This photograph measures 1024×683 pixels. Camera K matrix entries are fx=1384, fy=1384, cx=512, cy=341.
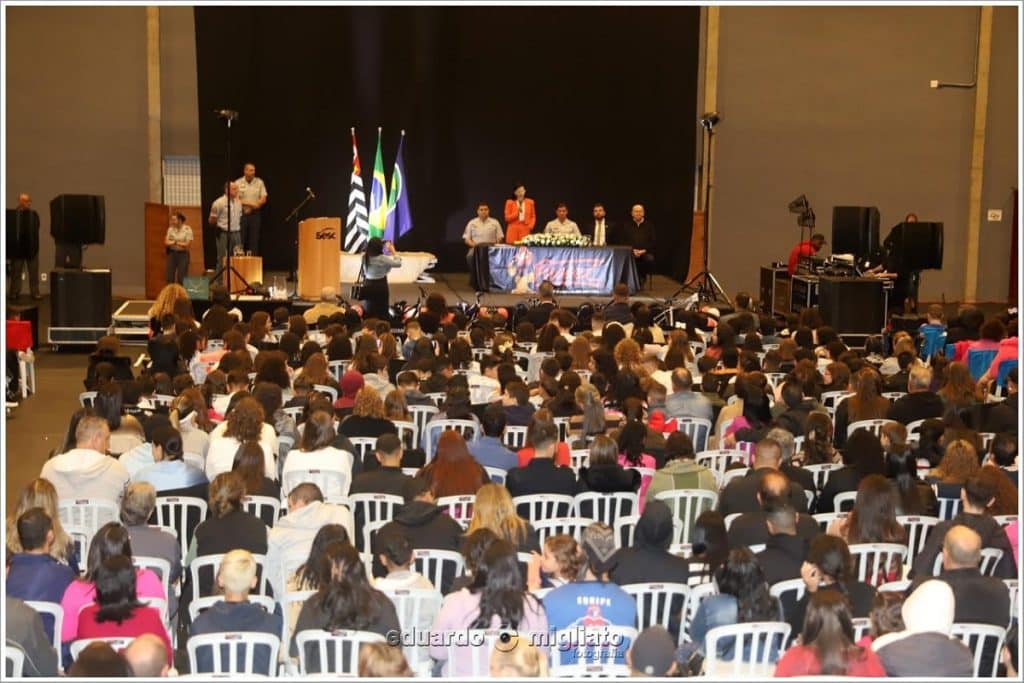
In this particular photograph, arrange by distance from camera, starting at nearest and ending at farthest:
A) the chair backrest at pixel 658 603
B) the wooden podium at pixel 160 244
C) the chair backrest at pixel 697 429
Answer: the chair backrest at pixel 658 603, the chair backrest at pixel 697 429, the wooden podium at pixel 160 244

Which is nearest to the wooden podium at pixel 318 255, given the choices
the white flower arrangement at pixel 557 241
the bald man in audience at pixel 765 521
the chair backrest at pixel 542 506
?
the white flower arrangement at pixel 557 241

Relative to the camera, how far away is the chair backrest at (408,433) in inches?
323

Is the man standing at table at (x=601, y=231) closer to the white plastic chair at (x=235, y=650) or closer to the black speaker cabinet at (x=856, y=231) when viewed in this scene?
Answer: the black speaker cabinet at (x=856, y=231)

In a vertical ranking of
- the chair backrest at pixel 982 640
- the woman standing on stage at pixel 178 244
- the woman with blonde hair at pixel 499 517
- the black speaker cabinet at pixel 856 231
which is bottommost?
the chair backrest at pixel 982 640

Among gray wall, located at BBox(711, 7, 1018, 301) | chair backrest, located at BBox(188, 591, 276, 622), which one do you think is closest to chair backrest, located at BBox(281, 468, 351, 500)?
chair backrest, located at BBox(188, 591, 276, 622)

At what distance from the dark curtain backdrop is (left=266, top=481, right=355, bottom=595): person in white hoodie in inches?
559

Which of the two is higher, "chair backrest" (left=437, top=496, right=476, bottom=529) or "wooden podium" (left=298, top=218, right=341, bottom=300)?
"wooden podium" (left=298, top=218, right=341, bottom=300)

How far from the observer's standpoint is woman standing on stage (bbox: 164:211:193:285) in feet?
56.1

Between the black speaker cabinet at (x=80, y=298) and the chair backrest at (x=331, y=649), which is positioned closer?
the chair backrest at (x=331, y=649)

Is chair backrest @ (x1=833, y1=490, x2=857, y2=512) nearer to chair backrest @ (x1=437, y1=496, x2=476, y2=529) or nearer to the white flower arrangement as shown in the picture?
chair backrest @ (x1=437, y1=496, x2=476, y2=529)

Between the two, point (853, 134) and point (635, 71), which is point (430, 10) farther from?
point (853, 134)

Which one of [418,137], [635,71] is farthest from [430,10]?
[635,71]

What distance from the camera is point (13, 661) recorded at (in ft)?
14.9

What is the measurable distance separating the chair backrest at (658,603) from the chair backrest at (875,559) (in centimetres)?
78
